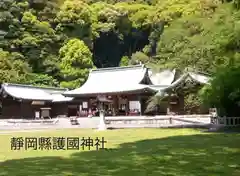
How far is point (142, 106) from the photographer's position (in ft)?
128

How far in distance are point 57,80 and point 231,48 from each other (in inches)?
1751

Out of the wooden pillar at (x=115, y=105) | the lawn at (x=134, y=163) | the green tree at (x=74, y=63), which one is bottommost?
the lawn at (x=134, y=163)

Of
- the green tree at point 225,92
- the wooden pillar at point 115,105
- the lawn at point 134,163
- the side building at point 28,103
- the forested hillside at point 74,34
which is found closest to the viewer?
the lawn at point 134,163

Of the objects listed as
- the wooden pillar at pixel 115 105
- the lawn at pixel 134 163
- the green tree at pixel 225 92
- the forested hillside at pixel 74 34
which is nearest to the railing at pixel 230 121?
the green tree at pixel 225 92

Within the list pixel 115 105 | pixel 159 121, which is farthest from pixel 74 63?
pixel 159 121

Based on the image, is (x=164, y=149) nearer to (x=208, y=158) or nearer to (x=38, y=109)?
(x=208, y=158)

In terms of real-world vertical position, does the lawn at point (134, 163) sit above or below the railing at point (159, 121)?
below

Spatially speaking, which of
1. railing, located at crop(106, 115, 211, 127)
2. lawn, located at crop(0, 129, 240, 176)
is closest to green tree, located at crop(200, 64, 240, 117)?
railing, located at crop(106, 115, 211, 127)

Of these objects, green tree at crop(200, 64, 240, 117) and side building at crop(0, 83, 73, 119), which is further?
side building at crop(0, 83, 73, 119)

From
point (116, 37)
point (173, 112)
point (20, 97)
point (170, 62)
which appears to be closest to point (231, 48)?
point (170, 62)

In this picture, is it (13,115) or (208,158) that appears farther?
(13,115)

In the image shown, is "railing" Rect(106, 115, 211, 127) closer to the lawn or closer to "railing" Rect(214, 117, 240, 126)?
Answer: "railing" Rect(214, 117, 240, 126)

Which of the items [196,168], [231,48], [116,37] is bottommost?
[196,168]

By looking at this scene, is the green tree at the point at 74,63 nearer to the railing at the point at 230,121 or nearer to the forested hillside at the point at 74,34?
the forested hillside at the point at 74,34
